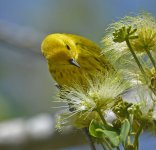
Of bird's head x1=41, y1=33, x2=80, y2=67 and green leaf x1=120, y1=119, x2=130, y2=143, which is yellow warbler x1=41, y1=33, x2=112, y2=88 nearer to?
bird's head x1=41, y1=33, x2=80, y2=67

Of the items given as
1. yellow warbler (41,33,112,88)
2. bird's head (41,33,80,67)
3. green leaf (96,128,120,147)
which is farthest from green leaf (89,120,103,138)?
bird's head (41,33,80,67)

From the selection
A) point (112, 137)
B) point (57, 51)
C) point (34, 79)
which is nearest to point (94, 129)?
point (112, 137)

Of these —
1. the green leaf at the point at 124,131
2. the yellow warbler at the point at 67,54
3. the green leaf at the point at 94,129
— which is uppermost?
the yellow warbler at the point at 67,54

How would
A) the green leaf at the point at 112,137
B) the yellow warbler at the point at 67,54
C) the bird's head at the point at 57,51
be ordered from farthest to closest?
the bird's head at the point at 57,51, the yellow warbler at the point at 67,54, the green leaf at the point at 112,137

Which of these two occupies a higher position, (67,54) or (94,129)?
(67,54)

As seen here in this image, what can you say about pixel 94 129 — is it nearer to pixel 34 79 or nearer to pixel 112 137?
pixel 112 137

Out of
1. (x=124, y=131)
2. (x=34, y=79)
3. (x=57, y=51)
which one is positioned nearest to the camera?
(x=124, y=131)

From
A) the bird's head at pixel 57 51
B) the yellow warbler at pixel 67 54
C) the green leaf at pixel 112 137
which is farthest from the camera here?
the bird's head at pixel 57 51

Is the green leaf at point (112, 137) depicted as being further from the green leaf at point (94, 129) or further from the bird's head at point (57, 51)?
the bird's head at point (57, 51)

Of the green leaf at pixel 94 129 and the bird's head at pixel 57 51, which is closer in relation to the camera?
the green leaf at pixel 94 129

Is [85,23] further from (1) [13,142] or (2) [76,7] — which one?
(1) [13,142]

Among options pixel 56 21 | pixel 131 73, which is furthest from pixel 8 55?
pixel 131 73

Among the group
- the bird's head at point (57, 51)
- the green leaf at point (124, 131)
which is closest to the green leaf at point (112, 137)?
the green leaf at point (124, 131)

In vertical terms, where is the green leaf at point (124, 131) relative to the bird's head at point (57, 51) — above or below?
below
